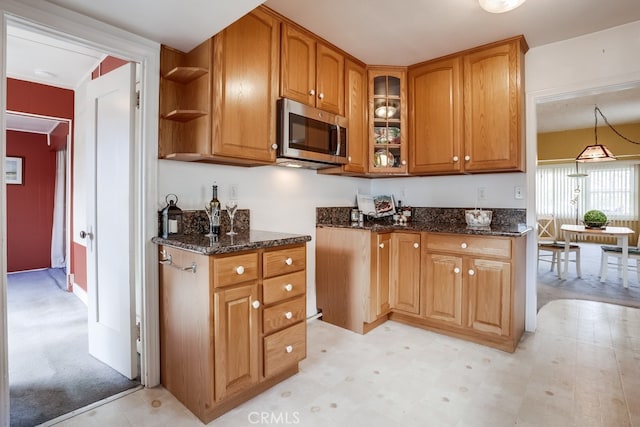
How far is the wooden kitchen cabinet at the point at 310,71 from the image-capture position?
2281 mm

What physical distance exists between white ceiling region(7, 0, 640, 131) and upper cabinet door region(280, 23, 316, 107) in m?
0.10

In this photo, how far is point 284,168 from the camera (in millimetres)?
2752

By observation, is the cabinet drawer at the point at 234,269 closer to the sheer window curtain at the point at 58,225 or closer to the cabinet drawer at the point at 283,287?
the cabinet drawer at the point at 283,287

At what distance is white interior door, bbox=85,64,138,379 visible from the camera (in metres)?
1.94

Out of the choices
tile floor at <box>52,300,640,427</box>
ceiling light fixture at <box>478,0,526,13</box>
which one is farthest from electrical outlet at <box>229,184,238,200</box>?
ceiling light fixture at <box>478,0,526,13</box>

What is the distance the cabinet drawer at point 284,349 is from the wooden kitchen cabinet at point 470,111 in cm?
187

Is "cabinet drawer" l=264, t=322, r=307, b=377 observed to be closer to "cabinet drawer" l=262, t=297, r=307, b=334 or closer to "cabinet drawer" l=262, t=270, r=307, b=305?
"cabinet drawer" l=262, t=297, r=307, b=334

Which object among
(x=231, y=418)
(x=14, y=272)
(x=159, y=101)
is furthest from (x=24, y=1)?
(x=14, y=272)

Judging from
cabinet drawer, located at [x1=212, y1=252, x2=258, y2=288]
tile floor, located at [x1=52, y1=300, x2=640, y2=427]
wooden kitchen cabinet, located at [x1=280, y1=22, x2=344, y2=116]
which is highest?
wooden kitchen cabinet, located at [x1=280, y1=22, x2=344, y2=116]

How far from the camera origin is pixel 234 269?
Answer: 1623mm

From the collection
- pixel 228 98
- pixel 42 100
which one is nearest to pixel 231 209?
pixel 228 98

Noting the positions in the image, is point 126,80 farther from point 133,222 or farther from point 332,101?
point 332,101

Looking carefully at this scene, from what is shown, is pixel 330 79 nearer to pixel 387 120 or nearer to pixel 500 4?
pixel 387 120

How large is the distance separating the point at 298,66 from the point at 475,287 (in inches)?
83.9
